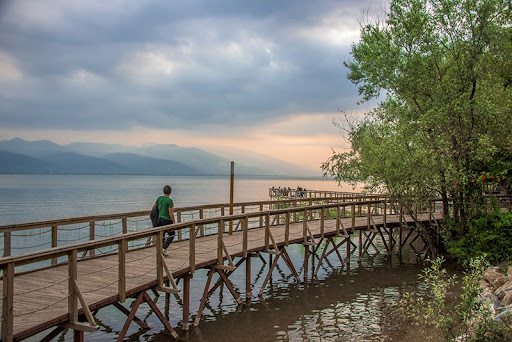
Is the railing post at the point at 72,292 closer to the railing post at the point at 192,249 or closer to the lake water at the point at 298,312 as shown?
the lake water at the point at 298,312

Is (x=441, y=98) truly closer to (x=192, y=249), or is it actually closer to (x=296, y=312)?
(x=296, y=312)

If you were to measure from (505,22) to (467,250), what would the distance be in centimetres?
962

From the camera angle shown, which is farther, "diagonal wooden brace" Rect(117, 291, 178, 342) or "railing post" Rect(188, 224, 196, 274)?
"railing post" Rect(188, 224, 196, 274)

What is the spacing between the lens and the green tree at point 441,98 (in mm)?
17516

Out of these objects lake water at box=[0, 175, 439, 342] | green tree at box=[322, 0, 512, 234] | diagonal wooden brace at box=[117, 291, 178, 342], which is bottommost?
lake water at box=[0, 175, 439, 342]

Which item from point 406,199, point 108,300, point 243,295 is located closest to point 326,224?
point 406,199

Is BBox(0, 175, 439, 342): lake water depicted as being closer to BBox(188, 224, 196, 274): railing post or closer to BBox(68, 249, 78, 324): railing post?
BBox(188, 224, 196, 274): railing post

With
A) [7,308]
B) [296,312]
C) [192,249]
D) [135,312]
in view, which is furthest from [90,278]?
[296,312]

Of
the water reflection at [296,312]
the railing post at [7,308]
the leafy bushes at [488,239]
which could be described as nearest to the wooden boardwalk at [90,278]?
the railing post at [7,308]

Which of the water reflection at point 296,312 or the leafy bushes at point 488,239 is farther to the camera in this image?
the leafy bushes at point 488,239

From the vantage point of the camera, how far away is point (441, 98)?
1809 cm

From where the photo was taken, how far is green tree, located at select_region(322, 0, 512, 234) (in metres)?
17.5

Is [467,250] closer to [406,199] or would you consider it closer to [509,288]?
[406,199]

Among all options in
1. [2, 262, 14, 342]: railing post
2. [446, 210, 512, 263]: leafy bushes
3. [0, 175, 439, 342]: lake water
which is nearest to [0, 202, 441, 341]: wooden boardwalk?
[2, 262, 14, 342]: railing post
